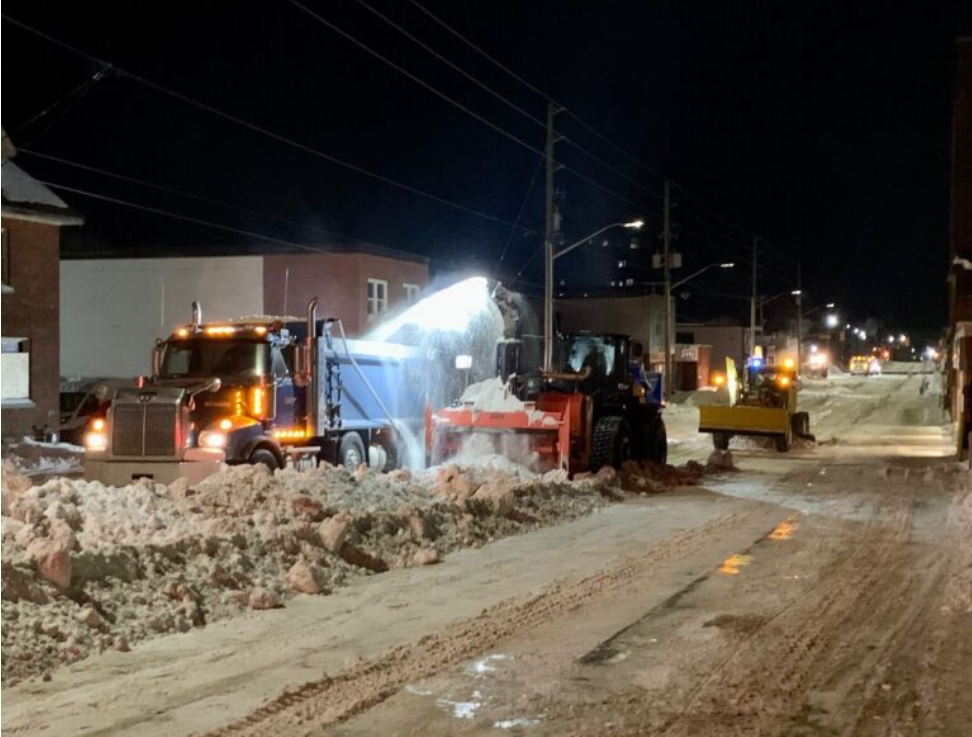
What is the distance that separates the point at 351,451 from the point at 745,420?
13579 mm

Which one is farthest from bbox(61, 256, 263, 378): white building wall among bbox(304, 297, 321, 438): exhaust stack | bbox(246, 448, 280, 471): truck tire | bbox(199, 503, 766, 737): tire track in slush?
bbox(199, 503, 766, 737): tire track in slush

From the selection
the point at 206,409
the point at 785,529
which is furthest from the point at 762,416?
the point at 206,409

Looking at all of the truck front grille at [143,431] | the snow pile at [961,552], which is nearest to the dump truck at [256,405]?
the truck front grille at [143,431]

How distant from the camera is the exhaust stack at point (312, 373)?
18.5m

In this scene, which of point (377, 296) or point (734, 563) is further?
point (377, 296)

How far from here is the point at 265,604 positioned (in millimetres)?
10125

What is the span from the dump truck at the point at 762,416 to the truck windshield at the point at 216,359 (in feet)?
51.0

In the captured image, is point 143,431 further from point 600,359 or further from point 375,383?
point 600,359

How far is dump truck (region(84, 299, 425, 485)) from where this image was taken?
15469 mm

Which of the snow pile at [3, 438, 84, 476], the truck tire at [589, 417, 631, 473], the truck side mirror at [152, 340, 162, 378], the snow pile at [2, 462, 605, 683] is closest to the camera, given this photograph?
the snow pile at [2, 462, 605, 683]

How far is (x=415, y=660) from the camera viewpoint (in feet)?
27.5

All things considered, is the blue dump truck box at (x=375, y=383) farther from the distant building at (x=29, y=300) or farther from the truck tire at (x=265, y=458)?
the distant building at (x=29, y=300)

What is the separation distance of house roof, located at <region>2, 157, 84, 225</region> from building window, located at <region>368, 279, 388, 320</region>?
44.1 feet

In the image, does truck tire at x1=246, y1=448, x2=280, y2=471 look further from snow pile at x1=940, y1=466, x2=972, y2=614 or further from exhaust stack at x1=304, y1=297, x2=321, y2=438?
snow pile at x1=940, y1=466, x2=972, y2=614
